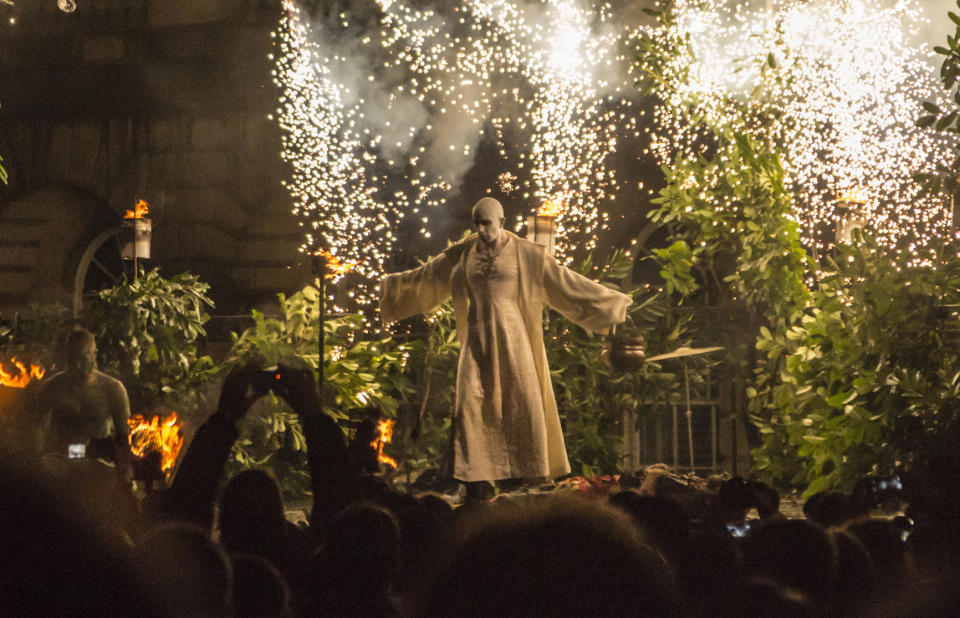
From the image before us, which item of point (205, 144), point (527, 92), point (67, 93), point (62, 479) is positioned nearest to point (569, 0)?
point (527, 92)

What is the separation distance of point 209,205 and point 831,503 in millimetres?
8301

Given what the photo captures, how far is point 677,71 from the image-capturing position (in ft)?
21.6

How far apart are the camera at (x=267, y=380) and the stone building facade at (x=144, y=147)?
730 centimetres

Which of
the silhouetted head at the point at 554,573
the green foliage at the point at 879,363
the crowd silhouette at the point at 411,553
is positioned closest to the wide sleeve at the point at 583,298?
the green foliage at the point at 879,363

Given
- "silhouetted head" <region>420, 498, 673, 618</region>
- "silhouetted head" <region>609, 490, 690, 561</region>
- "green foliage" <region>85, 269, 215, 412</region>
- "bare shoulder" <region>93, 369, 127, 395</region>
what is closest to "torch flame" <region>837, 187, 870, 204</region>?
"green foliage" <region>85, 269, 215, 412</region>

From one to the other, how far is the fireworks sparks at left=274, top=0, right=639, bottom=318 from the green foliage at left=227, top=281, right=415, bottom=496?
143cm

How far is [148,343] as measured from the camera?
6.58 metres

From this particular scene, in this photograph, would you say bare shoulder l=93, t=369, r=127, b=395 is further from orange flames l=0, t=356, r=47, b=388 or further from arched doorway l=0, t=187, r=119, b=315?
arched doorway l=0, t=187, r=119, b=315

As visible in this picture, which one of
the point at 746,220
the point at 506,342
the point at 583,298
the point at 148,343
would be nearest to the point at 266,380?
the point at 506,342

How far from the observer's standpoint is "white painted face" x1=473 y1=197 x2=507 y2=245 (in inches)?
177

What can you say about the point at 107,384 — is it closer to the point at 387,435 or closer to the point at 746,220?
the point at 387,435

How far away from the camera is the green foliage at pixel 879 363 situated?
14.3ft

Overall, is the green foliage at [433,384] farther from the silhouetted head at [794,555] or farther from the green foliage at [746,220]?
the silhouetted head at [794,555]

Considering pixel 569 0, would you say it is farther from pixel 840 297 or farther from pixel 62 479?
pixel 62 479
